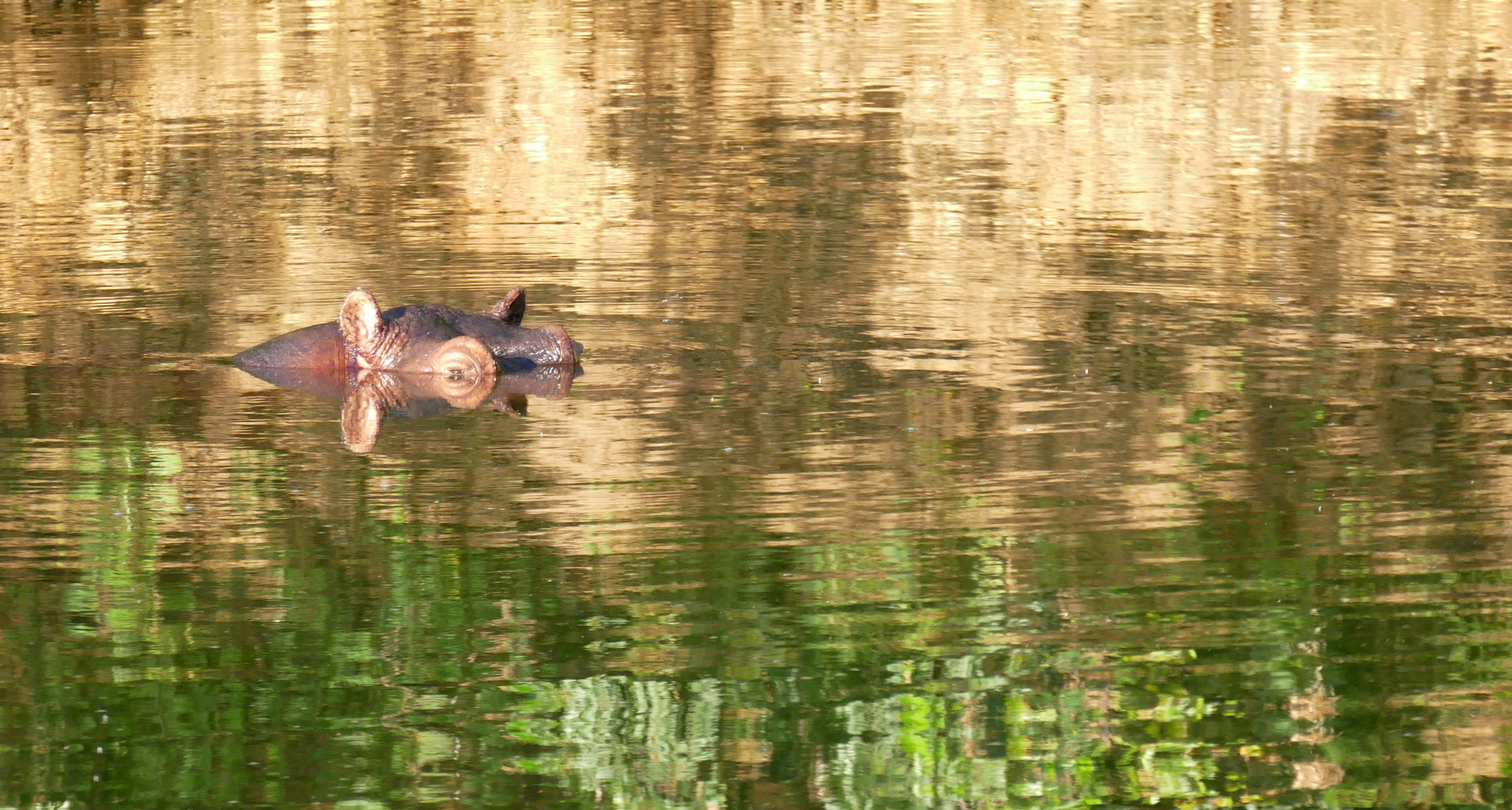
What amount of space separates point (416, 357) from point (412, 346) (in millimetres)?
70

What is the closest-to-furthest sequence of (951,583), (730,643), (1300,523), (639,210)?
(730,643), (951,583), (1300,523), (639,210)

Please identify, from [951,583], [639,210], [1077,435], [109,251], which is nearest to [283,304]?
[109,251]

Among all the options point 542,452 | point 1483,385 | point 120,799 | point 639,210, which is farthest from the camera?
point 639,210

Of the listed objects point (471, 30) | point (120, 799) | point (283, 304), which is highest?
point (471, 30)

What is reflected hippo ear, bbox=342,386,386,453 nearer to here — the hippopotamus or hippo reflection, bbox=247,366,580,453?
hippo reflection, bbox=247,366,580,453

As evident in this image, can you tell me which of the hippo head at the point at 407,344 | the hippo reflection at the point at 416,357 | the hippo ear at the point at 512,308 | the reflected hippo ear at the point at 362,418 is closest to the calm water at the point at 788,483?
the reflected hippo ear at the point at 362,418

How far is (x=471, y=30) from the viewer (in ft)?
92.0

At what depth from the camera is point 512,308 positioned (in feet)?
37.9

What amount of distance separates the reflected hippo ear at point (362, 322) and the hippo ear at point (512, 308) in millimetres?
673

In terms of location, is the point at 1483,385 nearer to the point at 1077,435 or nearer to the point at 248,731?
the point at 1077,435

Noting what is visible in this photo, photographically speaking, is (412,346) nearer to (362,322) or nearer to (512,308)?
(362,322)

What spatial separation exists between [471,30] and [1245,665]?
2266cm

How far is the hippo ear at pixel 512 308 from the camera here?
11.5 metres

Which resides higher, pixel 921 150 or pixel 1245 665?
pixel 921 150
